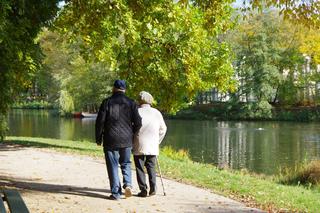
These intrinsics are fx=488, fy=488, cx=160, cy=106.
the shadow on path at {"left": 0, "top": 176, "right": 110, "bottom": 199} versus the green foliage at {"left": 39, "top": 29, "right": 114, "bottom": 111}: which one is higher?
the green foliage at {"left": 39, "top": 29, "right": 114, "bottom": 111}

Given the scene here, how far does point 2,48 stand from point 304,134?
31.7 m

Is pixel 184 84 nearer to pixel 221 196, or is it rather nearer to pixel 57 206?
pixel 221 196

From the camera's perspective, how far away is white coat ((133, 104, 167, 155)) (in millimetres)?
8430

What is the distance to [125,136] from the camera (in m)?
8.09

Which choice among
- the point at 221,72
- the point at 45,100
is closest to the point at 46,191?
the point at 221,72

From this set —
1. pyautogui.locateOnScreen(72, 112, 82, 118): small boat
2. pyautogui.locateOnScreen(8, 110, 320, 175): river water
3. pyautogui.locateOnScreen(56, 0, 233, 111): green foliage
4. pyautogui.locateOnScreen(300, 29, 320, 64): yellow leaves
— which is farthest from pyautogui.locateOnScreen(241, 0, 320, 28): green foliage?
pyautogui.locateOnScreen(72, 112, 82, 118): small boat

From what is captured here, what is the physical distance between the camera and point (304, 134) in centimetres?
3653

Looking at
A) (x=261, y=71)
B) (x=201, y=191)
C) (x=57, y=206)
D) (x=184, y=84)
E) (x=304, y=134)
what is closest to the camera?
(x=57, y=206)


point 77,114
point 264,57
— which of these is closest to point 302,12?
point 264,57

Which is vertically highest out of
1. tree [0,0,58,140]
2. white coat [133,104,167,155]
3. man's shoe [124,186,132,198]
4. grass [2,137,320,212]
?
tree [0,0,58,140]

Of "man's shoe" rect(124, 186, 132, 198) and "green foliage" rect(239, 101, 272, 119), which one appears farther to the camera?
"green foliage" rect(239, 101, 272, 119)

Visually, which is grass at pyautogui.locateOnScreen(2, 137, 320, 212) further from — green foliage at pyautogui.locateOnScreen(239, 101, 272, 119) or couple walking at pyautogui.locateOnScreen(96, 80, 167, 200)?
green foliage at pyautogui.locateOnScreen(239, 101, 272, 119)

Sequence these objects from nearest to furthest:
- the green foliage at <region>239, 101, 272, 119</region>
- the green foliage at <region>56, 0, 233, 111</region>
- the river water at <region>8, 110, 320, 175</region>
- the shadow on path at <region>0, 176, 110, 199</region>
A: the shadow on path at <region>0, 176, 110, 199</region> < the green foliage at <region>56, 0, 233, 111</region> < the river water at <region>8, 110, 320, 175</region> < the green foliage at <region>239, 101, 272, 119</region>

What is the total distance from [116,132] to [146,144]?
67cm
